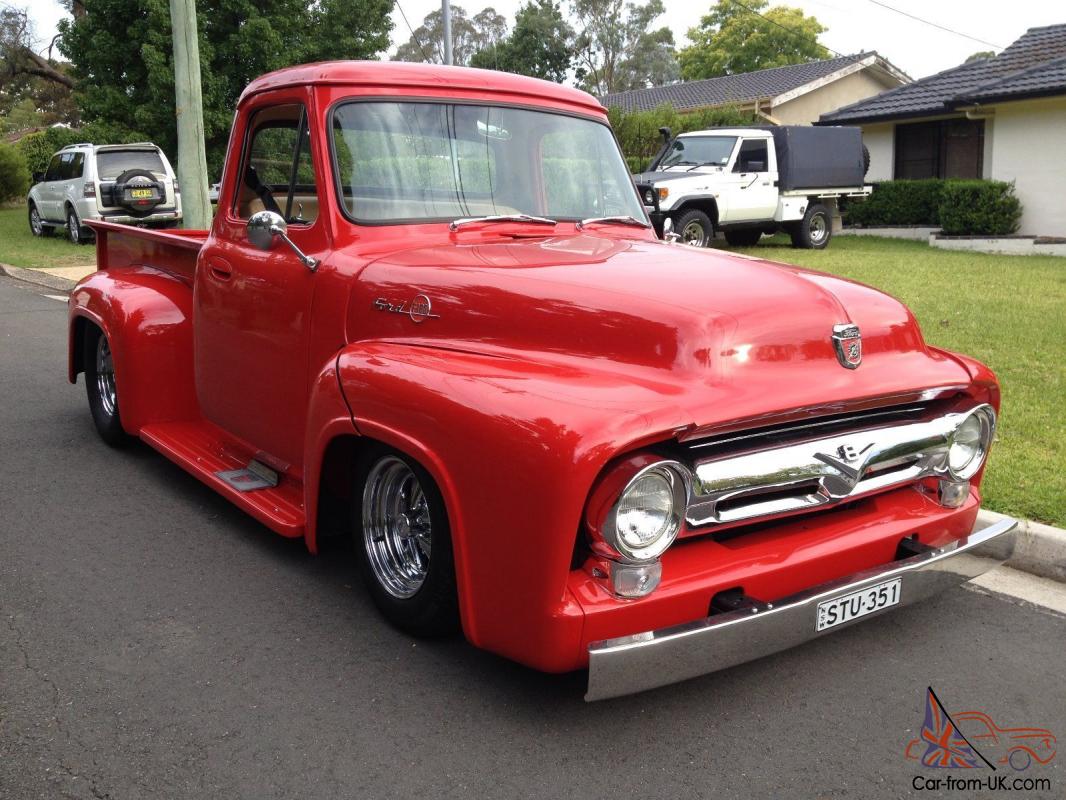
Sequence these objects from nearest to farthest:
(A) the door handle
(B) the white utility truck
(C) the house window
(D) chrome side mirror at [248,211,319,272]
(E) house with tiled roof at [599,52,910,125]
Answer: (D) chrome side mirror at [248,211,319,272], (A) the door handle, (B) the white utility truck, (C) the house window, (E) house with tiled roof at [599,52,910,125]

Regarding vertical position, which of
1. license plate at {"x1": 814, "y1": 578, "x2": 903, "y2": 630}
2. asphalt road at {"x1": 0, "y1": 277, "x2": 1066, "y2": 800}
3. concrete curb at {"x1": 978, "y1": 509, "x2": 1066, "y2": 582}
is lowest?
asphalt road at {"x1": 0, "y1": 277, "x2": 1066, "y2": 800}

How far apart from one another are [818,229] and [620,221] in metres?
15.8

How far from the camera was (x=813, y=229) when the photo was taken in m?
19.4

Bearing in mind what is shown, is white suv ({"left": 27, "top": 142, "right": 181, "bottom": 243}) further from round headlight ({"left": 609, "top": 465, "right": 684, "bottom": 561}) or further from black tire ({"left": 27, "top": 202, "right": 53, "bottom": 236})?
round headlight ({"left": 609, "top": 465, "right": 684, "bottom": 561})

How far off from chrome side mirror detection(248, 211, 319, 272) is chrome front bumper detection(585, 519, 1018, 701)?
2.02 meters

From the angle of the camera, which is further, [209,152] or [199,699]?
[209,152]

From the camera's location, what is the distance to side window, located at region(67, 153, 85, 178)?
19.6 m

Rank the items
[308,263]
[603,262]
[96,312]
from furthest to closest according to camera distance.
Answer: [96,312] → [308,263] → [603,262]

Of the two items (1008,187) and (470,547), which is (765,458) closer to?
(470,547)

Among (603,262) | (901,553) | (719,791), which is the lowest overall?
(719,791)

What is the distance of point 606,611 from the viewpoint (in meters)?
2.85

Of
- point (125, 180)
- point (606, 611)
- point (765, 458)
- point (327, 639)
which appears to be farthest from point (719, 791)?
point (125, 180)

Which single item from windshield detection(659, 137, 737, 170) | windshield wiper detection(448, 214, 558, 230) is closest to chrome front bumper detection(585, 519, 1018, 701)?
windshield wiper detection(448, 214, 558, 230)

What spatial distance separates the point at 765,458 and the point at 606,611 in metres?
0.68
